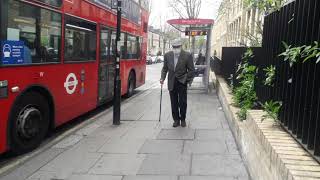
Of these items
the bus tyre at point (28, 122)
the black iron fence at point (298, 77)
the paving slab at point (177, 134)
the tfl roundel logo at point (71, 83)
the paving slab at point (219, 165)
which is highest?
the black iron fence at point (298, 77)

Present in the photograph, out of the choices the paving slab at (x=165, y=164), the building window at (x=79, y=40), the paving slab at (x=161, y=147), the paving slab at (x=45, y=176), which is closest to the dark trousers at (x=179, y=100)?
the paving slab at (x=161, y=147)

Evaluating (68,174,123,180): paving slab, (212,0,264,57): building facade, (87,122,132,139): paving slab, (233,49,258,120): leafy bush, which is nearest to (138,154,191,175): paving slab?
(68,174,123,180): paving slab

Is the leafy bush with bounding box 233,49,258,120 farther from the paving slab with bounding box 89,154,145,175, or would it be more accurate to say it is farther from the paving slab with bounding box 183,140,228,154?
the paving slab with bounding box 89,154,145,175

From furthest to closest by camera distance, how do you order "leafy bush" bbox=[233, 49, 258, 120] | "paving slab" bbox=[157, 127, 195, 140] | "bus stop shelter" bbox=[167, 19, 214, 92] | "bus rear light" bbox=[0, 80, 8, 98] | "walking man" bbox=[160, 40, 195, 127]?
"bus stop shelter" bbox=[167, 19, 214, 92] → "walking man" bbox=[160, 40, 195, 127] → "paving slab" bbox=[157, 127, 195, 140] → "leafy bush" bbox=[233, 49, 258, 120] → "bus rear light" bbox=[0, 80, 8, 98]

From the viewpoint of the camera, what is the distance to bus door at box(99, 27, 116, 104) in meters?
10.5

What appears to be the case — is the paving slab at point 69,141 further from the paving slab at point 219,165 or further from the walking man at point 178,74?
the paving slab at point 219,165

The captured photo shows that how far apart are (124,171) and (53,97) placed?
2.50 metres

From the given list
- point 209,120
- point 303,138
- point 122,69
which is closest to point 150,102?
point 122,69

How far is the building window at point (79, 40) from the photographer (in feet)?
26.6

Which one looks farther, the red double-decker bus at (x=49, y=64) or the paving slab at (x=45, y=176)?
the red double-decker bus at (x=49, y=64)

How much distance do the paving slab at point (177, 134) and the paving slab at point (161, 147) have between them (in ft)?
1.12

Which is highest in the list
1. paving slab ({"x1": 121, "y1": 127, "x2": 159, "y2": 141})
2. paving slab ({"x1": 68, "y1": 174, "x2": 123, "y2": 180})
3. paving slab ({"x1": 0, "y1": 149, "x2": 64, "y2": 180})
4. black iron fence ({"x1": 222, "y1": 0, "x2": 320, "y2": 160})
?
black iron fence ({"x1": 222, "y1": 0, "x2": 320, "y2": 160})

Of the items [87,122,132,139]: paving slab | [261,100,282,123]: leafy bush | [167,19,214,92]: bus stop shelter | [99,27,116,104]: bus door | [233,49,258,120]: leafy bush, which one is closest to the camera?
[261,100,282,123]: leafy bush

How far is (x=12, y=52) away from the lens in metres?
5.89
